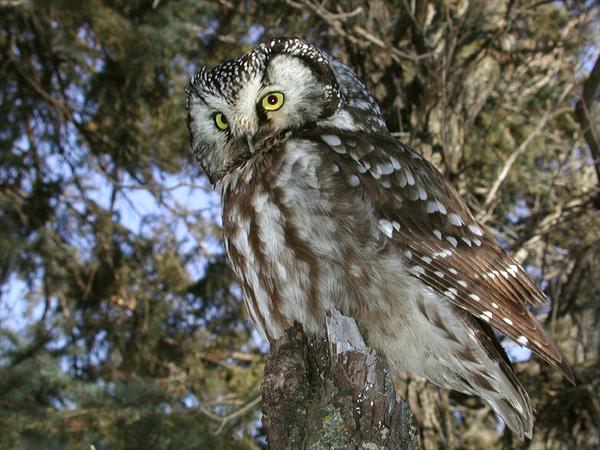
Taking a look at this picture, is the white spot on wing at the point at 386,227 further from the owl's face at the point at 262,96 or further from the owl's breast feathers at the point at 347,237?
the owl's face at the point at 262,96

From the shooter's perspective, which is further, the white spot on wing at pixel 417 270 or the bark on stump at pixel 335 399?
the white spot on wing at pixel 417 270

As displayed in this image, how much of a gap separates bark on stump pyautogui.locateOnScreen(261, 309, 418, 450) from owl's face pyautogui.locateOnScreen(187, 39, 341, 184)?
3.47 feet

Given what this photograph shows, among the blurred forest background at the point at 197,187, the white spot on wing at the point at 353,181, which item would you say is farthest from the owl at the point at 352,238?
the blurred forest background at the point at 197,187

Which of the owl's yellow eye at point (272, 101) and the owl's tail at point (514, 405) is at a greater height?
the owl's yellow eye at point (272, 101)

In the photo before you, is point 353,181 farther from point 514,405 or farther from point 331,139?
point 514,405

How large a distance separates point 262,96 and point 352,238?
748mm

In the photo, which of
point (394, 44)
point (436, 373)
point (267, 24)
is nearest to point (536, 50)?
point (394, 44)

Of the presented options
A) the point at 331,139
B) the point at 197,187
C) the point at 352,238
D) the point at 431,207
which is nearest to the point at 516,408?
the point at 431,207

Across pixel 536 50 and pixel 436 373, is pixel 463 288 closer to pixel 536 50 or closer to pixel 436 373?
pixel 436 373

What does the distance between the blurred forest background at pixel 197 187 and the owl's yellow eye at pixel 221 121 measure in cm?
166

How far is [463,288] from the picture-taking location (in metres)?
2.87

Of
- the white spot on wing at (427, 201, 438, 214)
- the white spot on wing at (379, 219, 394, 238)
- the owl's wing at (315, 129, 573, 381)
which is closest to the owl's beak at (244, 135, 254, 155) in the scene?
the owl's wing at (315, 129, 573, 381)

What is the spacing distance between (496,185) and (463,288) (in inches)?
93.7

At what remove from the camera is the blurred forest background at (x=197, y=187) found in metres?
5.00
